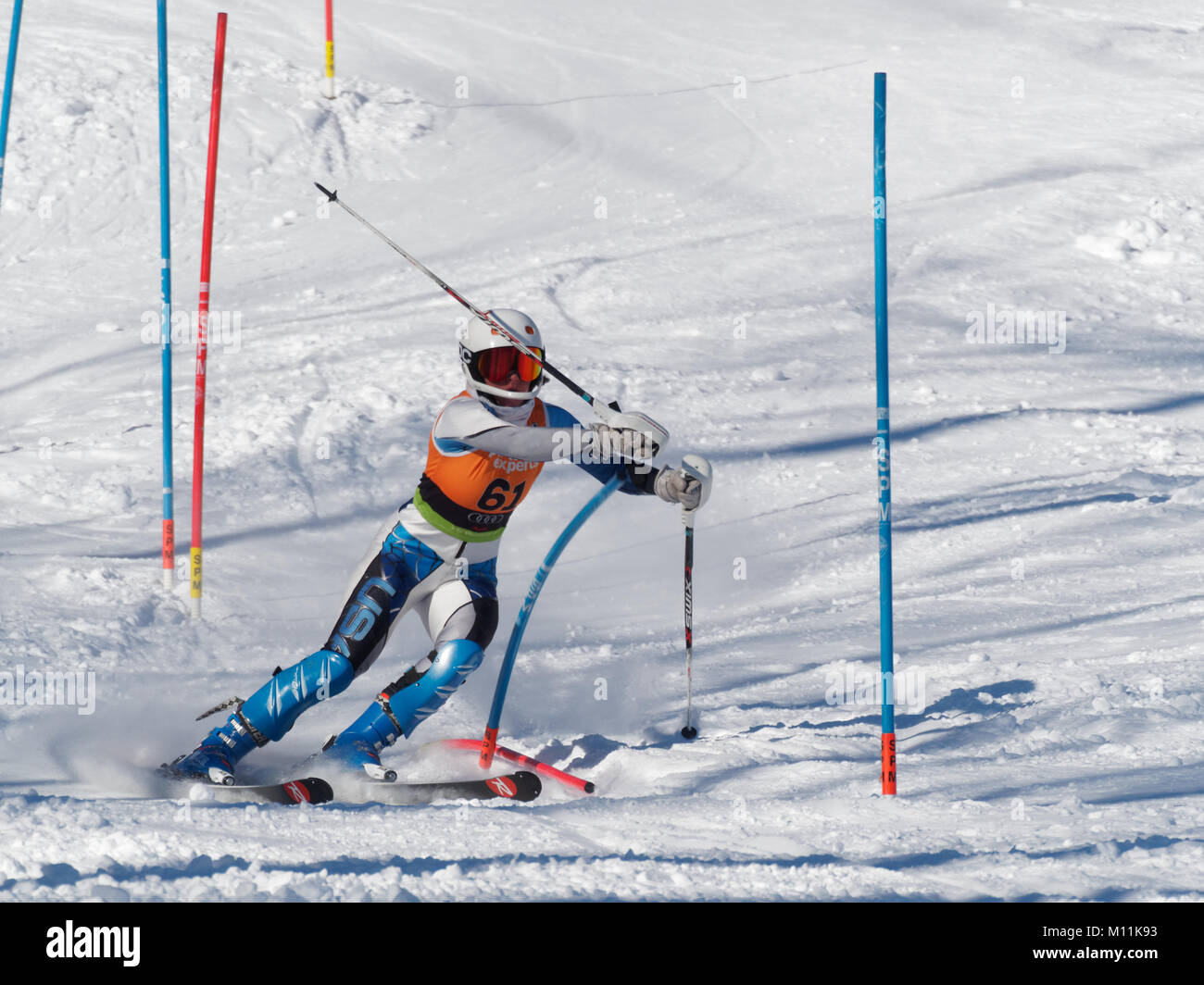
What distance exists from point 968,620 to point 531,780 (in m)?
2.65

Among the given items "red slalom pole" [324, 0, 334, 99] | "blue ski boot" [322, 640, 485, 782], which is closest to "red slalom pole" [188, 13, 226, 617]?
"blue ski boot" [322, 640, 485, 782]

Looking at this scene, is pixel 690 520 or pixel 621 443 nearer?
pixel 621 443

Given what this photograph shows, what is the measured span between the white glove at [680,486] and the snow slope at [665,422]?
975 mm

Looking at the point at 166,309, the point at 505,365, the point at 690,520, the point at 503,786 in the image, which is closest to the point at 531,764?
the point at 503,786

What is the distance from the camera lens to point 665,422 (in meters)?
9.66

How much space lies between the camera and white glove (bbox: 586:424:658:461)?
194 inches

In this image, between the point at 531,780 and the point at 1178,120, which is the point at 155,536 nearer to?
the point at 531,780

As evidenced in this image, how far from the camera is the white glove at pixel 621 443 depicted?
16.2 ft

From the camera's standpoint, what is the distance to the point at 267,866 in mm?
3672

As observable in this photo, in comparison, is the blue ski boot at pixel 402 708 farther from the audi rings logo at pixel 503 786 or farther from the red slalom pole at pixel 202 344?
the red slalom pole at pixel 202 344

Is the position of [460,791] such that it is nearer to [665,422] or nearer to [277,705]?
[277,705]

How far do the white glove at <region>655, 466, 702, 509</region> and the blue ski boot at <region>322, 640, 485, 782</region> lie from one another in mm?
956

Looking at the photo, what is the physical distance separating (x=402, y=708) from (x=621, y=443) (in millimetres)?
1370
